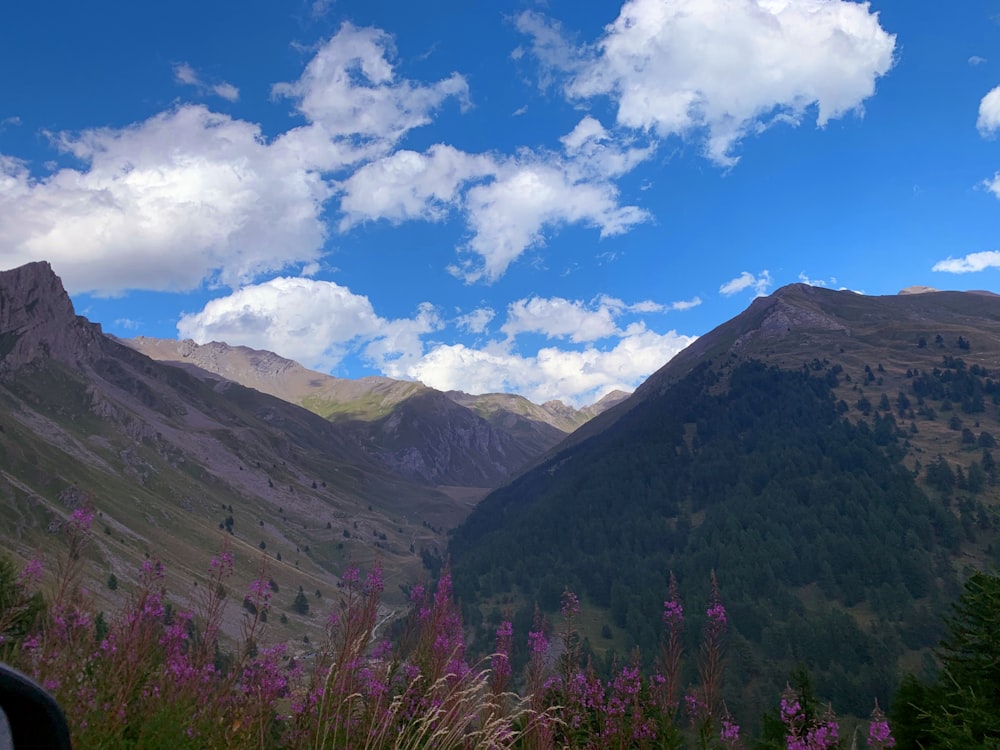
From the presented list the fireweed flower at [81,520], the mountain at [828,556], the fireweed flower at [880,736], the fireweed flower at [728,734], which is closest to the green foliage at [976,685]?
the fireweed flower at [880,736]

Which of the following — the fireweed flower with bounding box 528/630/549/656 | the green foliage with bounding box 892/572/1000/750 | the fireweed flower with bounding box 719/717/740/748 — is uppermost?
the fireweed flower with bounding box 528/630/549/656

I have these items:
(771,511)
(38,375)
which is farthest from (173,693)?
(38,375)

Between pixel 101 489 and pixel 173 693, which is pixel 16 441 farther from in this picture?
pixel 173 693

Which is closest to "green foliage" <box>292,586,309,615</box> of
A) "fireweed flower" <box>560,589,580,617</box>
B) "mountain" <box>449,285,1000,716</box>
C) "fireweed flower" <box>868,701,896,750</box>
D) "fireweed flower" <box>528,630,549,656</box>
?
"mountain" <box>449,285,1000,716</box>

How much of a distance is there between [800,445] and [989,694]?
195 metres

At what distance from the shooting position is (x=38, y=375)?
194500 millimetres

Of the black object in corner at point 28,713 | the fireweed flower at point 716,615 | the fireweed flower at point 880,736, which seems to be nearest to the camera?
the black object in corner at point 28,713

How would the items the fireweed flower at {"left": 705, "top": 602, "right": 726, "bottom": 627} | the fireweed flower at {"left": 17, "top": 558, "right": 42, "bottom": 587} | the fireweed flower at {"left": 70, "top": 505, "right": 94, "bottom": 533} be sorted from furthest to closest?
1. the fireweed flower at {"left": 17, "top": 558, "right": 42, "bottom": 587}
2. the fireweed flower at {"left": 705, "top": 602, "right": 726, "bottom": 627}
3. the fireweed flower at {"left": 70, "top": 505, "right": 94, "bottom": 533}

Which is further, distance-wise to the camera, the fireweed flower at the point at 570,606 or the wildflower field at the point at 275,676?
the fireweed flower at the point at 570,606

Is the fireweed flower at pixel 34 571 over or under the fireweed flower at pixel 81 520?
A: under

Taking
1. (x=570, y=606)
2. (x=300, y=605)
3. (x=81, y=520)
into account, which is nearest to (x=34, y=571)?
(x=81, y=520)

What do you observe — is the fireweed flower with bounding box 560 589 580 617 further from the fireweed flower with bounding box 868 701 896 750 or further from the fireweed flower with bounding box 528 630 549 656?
the fireweed flower with bounding box 868 701 896 750

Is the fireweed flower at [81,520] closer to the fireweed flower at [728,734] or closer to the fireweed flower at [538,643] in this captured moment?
the fireweed flower at [538,643]

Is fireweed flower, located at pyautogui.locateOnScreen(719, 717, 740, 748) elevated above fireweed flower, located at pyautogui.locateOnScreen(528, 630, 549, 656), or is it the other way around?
fireweed flower, located at pyautogui.locateOnScreen(528, 630, 549, 656)
